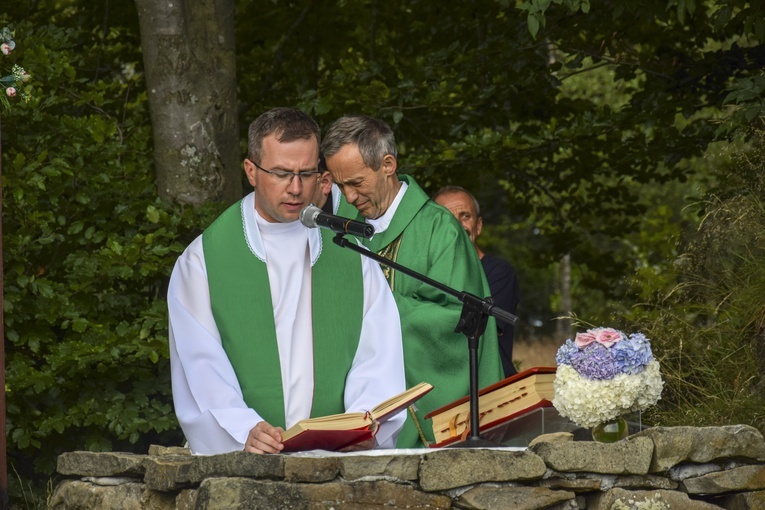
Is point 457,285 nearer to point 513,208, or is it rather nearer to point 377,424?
point 377,424

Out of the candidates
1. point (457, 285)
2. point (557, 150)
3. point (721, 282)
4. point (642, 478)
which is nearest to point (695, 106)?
point (557, 150)

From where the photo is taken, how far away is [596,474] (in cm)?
439

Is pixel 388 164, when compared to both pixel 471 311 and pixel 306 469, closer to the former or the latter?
pixel 471 311

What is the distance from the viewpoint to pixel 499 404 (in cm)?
458

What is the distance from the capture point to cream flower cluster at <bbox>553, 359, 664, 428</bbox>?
439 centimetres

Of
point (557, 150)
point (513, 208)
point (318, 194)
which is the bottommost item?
point (513, 208)

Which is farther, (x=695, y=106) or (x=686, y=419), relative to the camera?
(x=695, y=106)

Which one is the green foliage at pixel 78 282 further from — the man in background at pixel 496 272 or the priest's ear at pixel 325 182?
the priest's ear at pixel 325 182

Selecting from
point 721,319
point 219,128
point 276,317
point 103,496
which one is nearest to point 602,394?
point 276,317

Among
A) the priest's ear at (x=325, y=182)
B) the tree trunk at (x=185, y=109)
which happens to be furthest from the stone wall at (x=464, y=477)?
the tree trunk at (x=185, y=109)

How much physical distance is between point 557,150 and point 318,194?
5474 mm

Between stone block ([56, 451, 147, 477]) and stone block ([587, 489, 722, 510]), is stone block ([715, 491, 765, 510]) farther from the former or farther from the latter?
stone block ([56, 451, 147, 477])

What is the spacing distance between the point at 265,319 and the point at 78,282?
277cm

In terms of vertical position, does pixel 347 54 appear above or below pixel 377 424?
above
